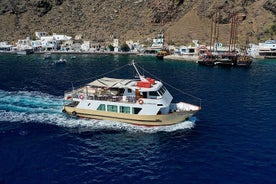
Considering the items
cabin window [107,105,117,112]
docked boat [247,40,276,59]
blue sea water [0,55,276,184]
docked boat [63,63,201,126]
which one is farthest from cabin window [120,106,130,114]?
docked boat [247,40,276,59]

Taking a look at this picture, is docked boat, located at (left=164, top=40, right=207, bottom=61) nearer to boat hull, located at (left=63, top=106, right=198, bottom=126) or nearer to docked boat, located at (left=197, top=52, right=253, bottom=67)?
docked boat, located at (left=197, top=52, right=253, bottom=67)

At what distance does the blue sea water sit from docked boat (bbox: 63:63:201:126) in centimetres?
175

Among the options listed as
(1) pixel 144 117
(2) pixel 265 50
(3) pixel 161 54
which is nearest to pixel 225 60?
(3) pixel 161 54

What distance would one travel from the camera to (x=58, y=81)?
335 ft

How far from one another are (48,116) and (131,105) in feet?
61.8

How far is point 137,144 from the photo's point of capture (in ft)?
180

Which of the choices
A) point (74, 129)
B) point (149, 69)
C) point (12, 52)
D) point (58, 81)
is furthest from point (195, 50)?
point (74, 129)

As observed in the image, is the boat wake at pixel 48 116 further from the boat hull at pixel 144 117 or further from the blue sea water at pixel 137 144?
the boat hull at pixel 144 117

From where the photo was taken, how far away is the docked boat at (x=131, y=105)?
203 feet

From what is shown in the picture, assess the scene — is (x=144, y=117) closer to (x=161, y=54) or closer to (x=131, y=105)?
(x=131, y=105)

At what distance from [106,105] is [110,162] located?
59.0ft

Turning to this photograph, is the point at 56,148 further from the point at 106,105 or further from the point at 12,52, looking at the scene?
the point at 12,52

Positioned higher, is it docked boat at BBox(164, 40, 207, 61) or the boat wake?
docked boat at BBox(164, 40, 207, 61)

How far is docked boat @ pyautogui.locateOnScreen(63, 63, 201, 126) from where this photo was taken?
2438 inches
